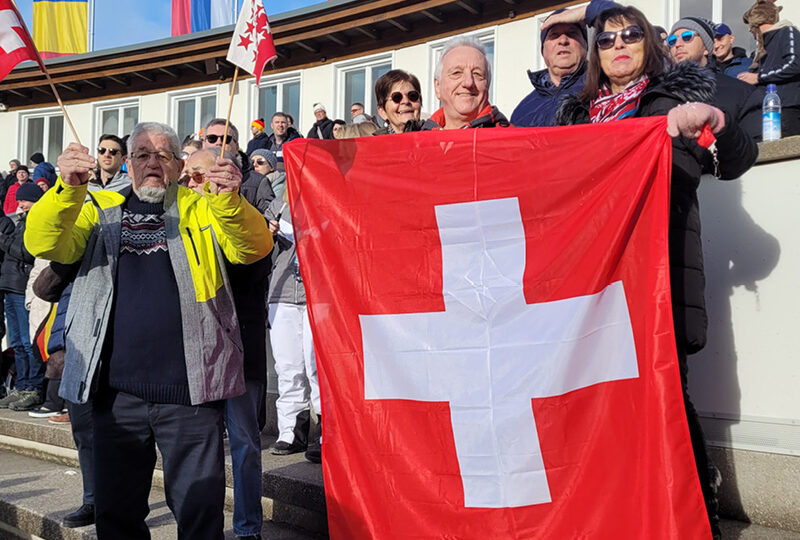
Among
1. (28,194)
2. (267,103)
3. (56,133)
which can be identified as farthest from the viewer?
(56,133)

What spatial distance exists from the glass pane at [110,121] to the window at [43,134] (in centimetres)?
166

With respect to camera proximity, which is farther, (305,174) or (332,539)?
(305,174)

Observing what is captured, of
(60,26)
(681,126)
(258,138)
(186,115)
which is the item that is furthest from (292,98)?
(681,126)

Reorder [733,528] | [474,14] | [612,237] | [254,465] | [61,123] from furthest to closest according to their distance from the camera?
[61,123]
[474,14]
[254,465]
[733,528]
[612,237]

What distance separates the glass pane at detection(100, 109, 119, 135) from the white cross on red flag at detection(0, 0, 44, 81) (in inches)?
579

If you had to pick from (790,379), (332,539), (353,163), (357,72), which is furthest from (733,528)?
(357,72)

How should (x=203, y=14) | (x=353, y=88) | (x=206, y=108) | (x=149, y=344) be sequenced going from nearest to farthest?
(x=149, y=344) < (x=353, y=88) < (x=206, y=108) < (x=203, y=14)

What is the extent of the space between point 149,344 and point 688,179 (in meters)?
2.03

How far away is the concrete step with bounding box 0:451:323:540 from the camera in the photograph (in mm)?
3992

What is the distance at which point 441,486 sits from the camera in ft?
9.11

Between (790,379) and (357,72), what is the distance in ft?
36.3

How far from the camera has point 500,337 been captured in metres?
2.78

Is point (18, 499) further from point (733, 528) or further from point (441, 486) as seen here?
point (733, 528)

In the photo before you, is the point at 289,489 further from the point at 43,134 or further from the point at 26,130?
the point at 26,130
